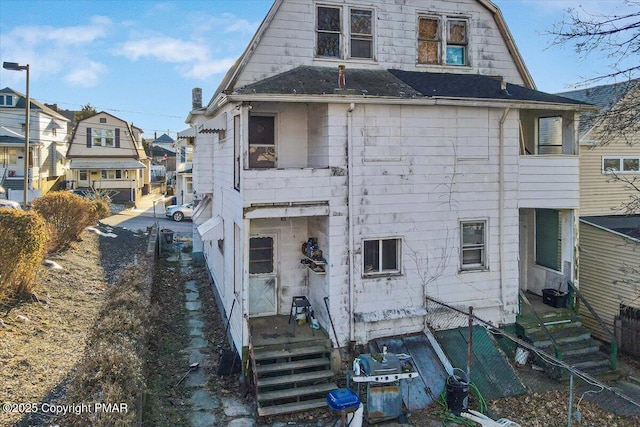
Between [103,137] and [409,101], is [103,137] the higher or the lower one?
the higher one

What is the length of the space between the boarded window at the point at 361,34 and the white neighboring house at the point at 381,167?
0.12ft

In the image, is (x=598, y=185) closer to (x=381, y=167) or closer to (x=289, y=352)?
(x=381, y=167)

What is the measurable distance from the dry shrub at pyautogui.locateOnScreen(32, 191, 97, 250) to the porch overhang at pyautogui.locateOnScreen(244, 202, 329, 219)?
11.7 meters

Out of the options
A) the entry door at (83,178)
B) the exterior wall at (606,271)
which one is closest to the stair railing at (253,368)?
the exterior wall at (606,271)

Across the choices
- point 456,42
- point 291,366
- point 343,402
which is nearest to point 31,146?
point 456,42

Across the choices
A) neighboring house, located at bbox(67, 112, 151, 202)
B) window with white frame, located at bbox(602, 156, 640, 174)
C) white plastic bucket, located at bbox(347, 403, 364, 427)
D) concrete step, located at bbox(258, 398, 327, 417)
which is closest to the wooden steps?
concrete step, located at bbox(258, 398, 327, 417)

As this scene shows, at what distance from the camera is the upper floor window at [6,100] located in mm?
44531

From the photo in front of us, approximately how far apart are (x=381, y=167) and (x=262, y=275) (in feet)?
12.7

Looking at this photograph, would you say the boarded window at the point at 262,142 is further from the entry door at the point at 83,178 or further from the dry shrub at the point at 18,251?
the entry door at the point at 83,178

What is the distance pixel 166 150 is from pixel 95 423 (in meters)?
81.0

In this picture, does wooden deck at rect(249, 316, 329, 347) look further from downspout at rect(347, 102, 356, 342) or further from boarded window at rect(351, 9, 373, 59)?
boarded window at rect(351, 9, 373, 59)

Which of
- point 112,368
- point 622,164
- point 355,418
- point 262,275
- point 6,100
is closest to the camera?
point 112,368

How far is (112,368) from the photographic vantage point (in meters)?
7.55

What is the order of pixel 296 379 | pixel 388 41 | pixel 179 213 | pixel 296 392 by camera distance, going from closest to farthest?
pixel 296 392, pixel 296 379, pixel 388 41, pixel 179 213
